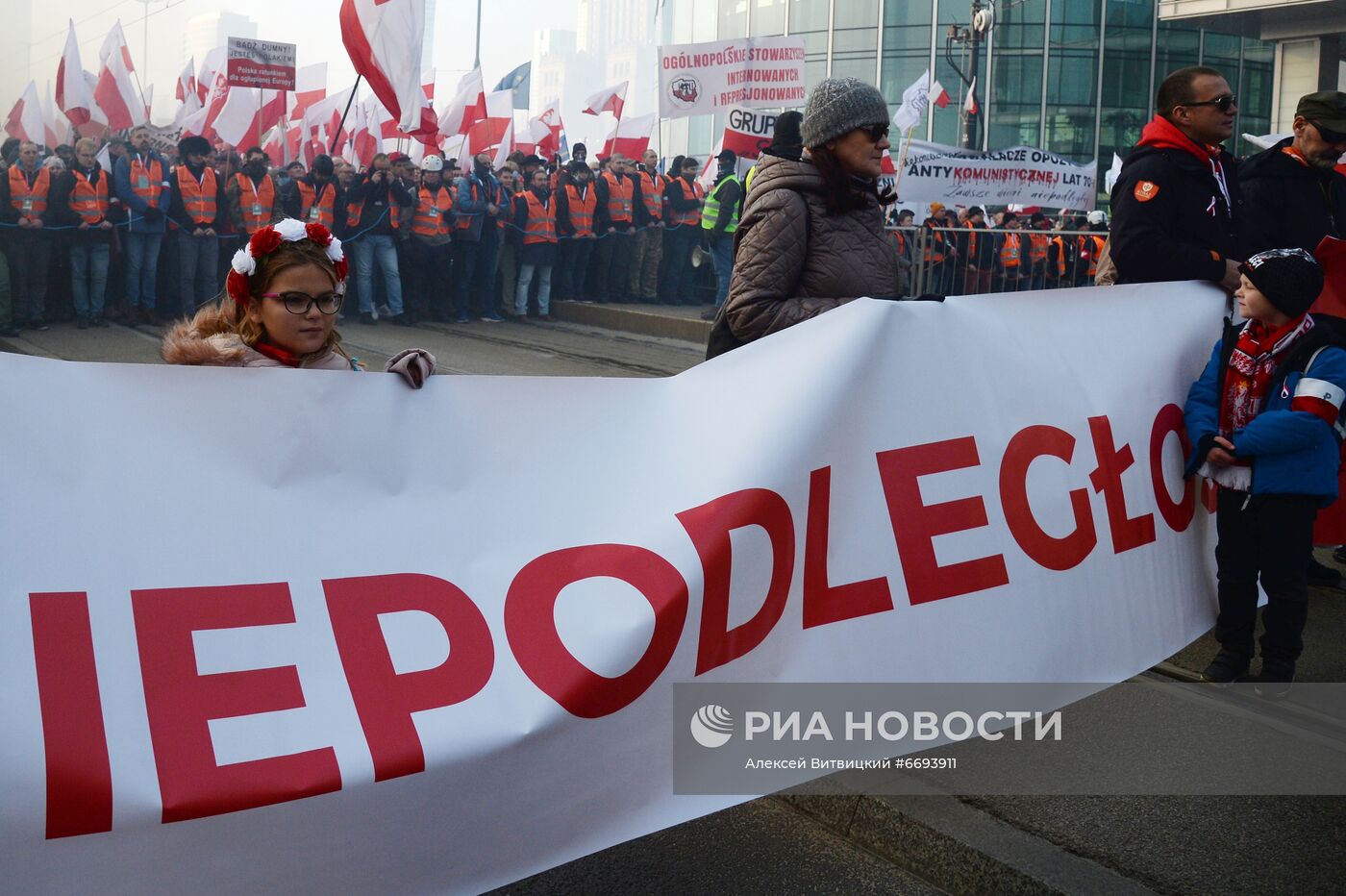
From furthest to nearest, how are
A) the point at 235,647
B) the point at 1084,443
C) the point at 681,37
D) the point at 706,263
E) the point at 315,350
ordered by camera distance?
the point at 681,37 → the point at 706,263 → the point at 1084,443 → the point at 315,350 → the point at 235,647

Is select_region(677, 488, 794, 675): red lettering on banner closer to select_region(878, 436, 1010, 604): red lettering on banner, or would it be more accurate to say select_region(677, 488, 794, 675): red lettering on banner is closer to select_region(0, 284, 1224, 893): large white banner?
select_region(0, 284, 1224, 893): large white banner

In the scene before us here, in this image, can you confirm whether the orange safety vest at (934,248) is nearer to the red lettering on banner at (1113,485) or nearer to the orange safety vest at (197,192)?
the orange safety vest at (197,192)

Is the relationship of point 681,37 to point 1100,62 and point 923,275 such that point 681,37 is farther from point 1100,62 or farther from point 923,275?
point 923,275

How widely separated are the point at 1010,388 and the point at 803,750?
1.19m

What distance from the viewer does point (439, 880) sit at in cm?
256

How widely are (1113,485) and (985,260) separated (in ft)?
46.8

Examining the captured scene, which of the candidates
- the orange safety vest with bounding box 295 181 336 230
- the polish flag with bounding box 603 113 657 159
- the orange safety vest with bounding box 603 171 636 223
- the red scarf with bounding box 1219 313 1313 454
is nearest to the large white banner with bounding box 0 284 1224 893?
the red scarf with bounding box 1219 313 1313 454

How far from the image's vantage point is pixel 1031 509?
145 inches

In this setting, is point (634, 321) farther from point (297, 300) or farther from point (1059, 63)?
point (1059, 63)

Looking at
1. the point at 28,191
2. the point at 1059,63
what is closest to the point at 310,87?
the point at 28,191

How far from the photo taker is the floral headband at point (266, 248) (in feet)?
10.6

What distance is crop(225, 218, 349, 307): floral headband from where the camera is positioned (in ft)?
10.6

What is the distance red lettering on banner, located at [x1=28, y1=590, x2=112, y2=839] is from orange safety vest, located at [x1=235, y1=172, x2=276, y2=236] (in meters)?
16.5

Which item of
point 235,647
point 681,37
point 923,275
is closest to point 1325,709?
point 235,647
